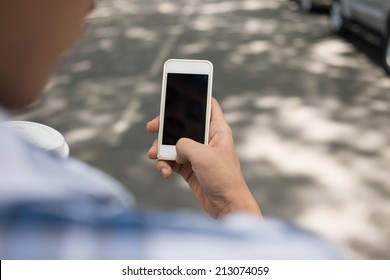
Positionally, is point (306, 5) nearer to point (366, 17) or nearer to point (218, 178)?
point (366, 17)

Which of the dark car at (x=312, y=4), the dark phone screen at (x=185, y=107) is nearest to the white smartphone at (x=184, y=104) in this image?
the dark phone screen at (x=185, y=107)

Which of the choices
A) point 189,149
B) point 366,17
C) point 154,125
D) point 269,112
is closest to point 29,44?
point 189,149

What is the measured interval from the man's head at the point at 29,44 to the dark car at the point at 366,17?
306 inches

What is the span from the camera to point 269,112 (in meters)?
6.61

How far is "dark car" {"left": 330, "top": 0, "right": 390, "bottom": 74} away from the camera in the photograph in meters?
8.27

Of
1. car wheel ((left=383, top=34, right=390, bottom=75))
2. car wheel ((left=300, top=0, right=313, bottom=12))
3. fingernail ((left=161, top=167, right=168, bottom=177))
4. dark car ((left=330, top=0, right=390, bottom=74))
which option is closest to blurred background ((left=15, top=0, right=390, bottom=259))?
car wheel ((left=383, top=34, right=390, bottom=75))

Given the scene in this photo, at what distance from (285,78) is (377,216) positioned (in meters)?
4.10

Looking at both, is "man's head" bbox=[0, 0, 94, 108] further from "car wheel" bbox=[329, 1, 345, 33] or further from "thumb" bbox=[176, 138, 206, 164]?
"car wheel" bbox=[329, 1, 345, 33]

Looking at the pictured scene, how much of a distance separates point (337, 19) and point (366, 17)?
1884 mm

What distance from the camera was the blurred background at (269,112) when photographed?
14.8 ft

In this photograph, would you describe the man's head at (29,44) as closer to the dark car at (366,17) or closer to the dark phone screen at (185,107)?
the dark phone screen at (185,107)

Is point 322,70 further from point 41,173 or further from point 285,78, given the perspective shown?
point 41,173

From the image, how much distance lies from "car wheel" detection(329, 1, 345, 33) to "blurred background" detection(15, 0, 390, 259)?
17 centimetres

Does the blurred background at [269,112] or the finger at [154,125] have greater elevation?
the finger at [154,125]
